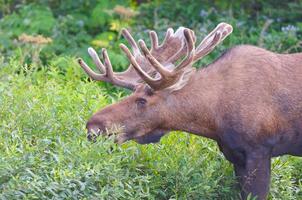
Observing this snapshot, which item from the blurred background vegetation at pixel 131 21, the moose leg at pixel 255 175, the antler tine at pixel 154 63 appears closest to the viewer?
the antler tine at pixel 154 63

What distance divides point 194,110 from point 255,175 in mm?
632

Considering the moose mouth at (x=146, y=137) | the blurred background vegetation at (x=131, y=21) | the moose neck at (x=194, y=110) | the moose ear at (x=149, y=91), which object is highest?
the moose ear at (x=149, y=91)

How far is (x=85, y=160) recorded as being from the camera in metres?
6.84

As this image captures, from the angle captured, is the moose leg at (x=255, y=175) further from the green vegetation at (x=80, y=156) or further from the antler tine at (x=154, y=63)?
the antler tine at (x=154, y=63)

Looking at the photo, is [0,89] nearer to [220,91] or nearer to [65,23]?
[220,91]

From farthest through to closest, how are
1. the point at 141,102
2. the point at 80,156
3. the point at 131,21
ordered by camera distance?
the point at 131,21 < the point at 141,102 < the point at 80,156

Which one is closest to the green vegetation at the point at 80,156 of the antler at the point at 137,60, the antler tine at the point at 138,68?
the antler at the point at 137,60

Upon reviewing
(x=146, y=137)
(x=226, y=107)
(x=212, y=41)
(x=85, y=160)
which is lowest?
(x=146, y=137)

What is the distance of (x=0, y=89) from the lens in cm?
811

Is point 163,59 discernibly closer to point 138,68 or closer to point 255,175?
point 138,68

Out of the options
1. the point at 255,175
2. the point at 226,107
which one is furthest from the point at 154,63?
the point at 255,175

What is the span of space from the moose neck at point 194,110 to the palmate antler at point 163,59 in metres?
0.15

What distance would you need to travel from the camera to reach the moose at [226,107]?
7.16m

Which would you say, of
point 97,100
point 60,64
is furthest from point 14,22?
point 97,100
